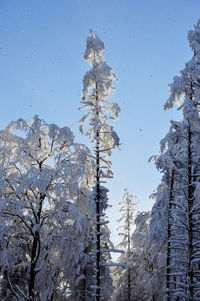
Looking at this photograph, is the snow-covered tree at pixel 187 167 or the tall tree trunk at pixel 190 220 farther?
the snow-covered tree at pixel 187 167

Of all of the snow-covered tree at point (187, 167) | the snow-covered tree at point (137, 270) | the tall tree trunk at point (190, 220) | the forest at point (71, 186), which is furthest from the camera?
the snow-covered tree at point (137, 270)

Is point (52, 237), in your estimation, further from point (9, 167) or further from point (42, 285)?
point (9, 167)

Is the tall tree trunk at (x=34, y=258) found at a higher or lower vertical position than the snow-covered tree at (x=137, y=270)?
higher

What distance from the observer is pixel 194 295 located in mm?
7250

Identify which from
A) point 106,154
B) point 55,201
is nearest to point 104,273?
point 55,201

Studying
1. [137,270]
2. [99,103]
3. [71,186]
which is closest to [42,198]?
[71,186]

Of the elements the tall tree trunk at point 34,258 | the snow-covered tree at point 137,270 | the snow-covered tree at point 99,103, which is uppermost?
the snow-covered tree at point 99,103

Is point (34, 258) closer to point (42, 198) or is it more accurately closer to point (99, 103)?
point (42, 198)

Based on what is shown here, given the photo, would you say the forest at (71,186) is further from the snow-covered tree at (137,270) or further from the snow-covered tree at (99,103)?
the snow-covered tree at (137,270)

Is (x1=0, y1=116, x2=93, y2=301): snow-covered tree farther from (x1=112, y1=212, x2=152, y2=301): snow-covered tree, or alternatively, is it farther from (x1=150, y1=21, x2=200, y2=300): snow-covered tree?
(x1=112, y1=212, x2=152, y2=301): snow-covered tree

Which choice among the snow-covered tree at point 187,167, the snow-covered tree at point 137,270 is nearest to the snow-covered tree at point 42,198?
the snow-covered tree at point 187,167

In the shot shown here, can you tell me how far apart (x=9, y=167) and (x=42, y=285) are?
5632mm

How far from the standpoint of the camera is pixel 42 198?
11.5 meters

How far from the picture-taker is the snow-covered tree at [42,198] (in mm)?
11055
